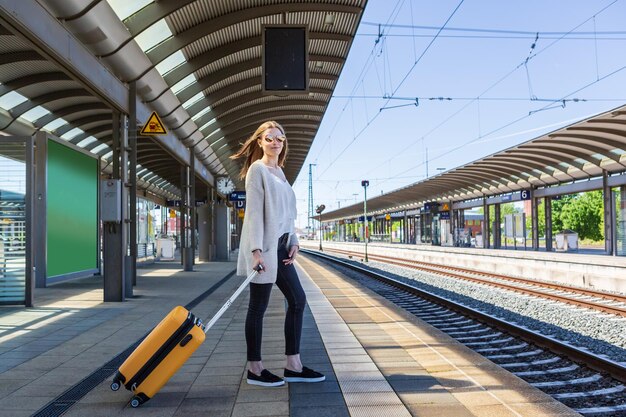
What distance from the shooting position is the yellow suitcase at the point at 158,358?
12.3ft

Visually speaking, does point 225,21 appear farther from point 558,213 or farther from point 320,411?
point 558,213

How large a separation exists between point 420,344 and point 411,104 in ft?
48.0

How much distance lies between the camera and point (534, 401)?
12.5ft

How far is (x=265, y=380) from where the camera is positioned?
4191 mm

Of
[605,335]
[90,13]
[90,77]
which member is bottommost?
[605,335]

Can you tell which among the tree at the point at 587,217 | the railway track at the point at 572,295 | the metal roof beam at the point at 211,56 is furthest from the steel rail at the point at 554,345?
the tree at the point at 587,217

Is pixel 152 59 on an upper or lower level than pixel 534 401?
upper

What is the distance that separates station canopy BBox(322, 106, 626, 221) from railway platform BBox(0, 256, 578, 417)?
13.6 metres

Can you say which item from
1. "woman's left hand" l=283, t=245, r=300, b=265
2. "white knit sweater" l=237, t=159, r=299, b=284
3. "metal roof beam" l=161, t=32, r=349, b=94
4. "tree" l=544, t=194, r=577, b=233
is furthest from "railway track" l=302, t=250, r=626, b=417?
"tree" l=544, t=194, r=577, b=233

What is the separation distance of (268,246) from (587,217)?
66.1 meters

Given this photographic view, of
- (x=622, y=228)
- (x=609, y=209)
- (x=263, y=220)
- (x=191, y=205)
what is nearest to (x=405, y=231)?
(x=609, y=209)

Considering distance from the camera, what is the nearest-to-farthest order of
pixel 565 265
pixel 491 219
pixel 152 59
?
pixel 152 59 < pixel 565 265 < pixel 491 219

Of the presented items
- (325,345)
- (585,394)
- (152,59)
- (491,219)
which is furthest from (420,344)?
(491,219)

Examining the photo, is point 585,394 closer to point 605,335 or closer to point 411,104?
point 605,335
